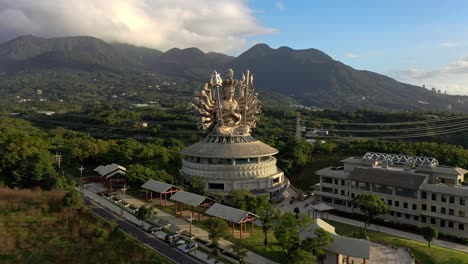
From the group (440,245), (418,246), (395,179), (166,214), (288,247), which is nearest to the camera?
→ (288,247)

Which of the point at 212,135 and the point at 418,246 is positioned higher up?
the point at 212,135

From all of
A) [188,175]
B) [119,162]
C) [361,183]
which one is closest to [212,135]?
[188,175]

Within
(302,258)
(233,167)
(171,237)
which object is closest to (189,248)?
(171,237)

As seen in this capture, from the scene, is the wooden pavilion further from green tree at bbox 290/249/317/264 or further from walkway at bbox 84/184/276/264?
green tree at bbox 290/249/317/264

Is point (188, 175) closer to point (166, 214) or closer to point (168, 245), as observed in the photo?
point (166, 214)

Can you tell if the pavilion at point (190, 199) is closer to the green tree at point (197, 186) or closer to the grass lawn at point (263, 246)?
the grass lawn at point (263, 246)

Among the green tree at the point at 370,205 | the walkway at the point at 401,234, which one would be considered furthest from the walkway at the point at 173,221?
the walkway at the point at 401,234
